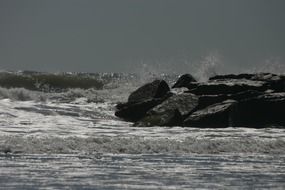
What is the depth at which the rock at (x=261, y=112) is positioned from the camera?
19938mm

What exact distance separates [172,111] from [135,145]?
5.97 metres

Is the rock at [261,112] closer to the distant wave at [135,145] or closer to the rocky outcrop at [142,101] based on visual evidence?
the distant wave at [135,145]

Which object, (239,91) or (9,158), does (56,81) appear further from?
(9,158)

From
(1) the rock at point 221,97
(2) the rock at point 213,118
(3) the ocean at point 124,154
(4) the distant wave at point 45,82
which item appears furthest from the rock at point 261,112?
(4) the distant wave at point 45,82

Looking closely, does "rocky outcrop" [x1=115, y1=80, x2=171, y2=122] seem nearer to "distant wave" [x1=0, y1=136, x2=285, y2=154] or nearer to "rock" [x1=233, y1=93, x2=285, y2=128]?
"rock" [x1=233, y1=93, x2=285, y2=128]

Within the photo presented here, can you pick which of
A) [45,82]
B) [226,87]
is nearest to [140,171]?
[226,87]

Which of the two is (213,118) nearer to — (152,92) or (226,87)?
(226,87)

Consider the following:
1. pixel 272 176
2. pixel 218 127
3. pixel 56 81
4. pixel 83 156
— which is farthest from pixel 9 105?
pixel 56 81

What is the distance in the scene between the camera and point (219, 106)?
66.4ft

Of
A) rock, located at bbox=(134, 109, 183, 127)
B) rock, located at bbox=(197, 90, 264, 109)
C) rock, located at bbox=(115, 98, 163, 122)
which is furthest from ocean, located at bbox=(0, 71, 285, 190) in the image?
rock, located at bbox=(197, 90, 264, 109)

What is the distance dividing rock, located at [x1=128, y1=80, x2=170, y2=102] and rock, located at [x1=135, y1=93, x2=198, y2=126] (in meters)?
3.48

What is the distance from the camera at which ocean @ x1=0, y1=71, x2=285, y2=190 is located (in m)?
10.4

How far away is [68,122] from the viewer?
19.7m

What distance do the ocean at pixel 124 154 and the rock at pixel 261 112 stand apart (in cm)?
88
